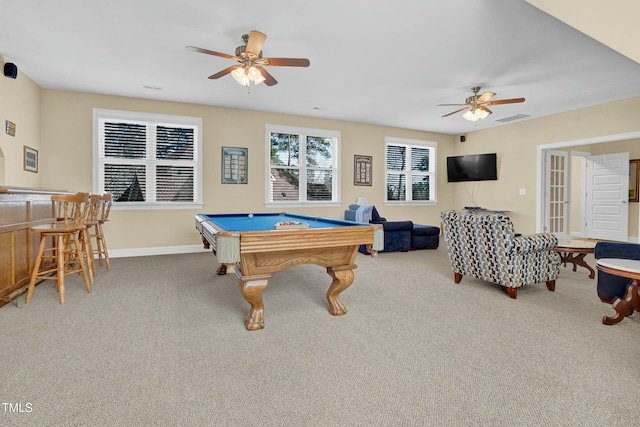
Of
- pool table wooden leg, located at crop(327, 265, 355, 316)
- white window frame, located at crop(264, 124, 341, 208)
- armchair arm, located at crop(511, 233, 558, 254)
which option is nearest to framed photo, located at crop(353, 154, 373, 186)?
white window frame, located at crop(264, 124, 341, 208)

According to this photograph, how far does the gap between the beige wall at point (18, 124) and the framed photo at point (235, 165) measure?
267 cm

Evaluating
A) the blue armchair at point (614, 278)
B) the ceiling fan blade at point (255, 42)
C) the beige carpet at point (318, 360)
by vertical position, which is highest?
the ceiling fan blade at point (255, 42)

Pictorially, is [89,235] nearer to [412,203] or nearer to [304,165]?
[304,165]

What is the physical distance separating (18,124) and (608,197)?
36.2 ft

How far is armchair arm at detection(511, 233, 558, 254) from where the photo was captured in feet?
9.80

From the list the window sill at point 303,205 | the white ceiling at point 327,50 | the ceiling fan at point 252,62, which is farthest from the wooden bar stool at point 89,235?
the window sill at point 303,205

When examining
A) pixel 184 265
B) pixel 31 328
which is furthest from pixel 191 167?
pixel 31 328

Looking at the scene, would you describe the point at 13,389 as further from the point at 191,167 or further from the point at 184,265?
the point at 191,167

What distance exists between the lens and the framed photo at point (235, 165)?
5.77 m

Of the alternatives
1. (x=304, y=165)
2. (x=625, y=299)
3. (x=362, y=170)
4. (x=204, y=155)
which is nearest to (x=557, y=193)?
(x=362, y=170)

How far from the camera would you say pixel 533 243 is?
3055mm

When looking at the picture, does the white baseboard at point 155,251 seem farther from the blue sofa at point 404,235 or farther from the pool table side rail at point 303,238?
the pool table side rail at point 303,238

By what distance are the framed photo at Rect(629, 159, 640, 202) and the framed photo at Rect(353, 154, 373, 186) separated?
588cm

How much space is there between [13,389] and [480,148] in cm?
843
